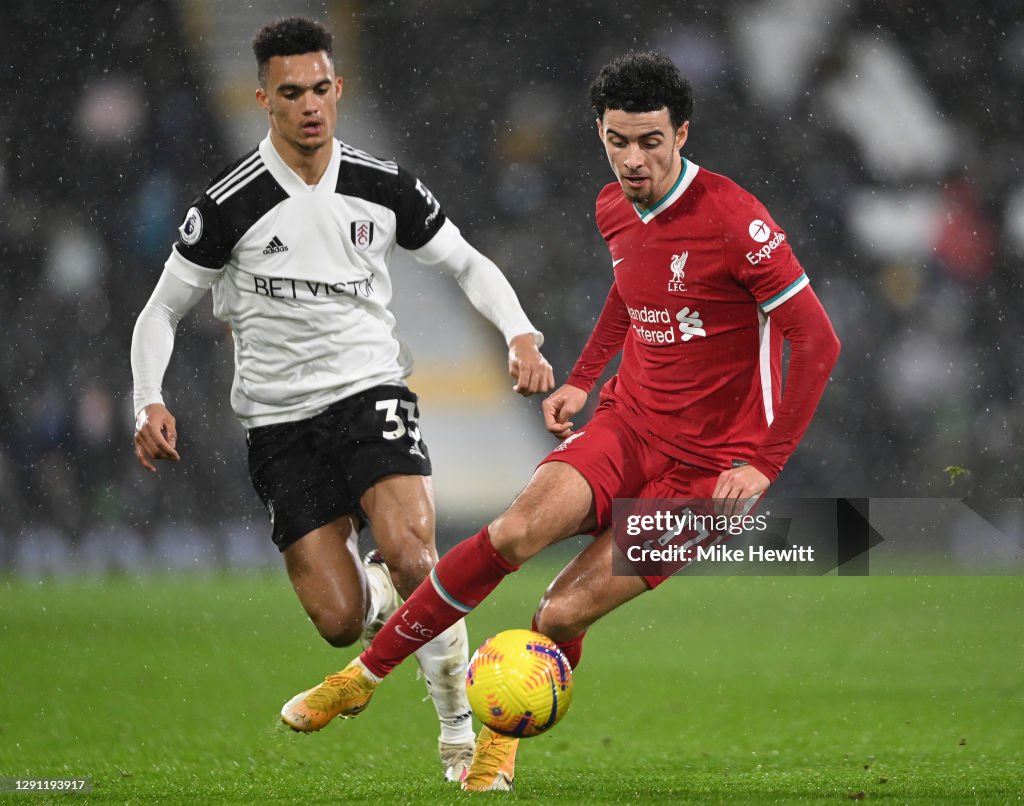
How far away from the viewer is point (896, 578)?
Result: 11.4m

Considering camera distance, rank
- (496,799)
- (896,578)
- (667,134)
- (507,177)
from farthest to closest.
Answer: (507,177) → (896,578) → (667,134) → (496,799)

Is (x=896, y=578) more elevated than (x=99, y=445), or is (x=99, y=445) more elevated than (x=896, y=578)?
(x=99, y=445)

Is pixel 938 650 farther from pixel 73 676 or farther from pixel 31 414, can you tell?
pixel 31 414

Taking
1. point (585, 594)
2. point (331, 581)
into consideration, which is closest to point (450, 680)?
point (331, 581)

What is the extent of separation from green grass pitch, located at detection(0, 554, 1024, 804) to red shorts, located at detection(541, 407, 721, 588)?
34.2 inches

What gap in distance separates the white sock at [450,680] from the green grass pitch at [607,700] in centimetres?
26

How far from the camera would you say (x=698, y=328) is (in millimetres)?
4113

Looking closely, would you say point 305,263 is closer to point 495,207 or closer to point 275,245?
point 275,245

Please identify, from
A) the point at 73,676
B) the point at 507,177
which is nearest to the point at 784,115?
the point at 507,177

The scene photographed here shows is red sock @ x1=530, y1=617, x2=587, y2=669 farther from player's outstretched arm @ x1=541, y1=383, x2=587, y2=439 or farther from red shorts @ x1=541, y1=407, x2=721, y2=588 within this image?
player's outstretched arm @ x1=541, y1=383, x2=587, y2=439

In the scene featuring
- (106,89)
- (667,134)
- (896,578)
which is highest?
(106,89)

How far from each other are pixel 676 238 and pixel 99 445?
27.3 feet

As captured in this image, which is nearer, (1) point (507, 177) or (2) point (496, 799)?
(2) point (496, 799)

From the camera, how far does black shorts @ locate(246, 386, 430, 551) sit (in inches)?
174
